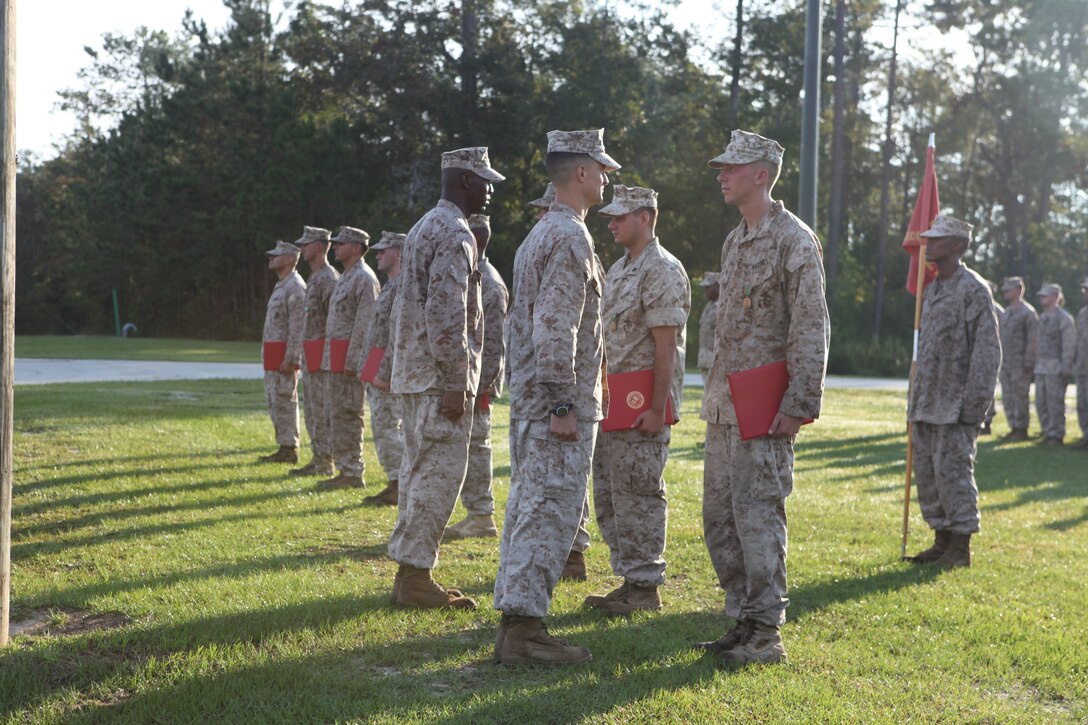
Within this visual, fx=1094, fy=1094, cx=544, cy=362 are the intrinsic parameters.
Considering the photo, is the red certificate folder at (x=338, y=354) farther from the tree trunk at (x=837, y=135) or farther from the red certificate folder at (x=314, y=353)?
the tree trunk at (x=837, y=135)

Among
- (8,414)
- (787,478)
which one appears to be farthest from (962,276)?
(8,414)

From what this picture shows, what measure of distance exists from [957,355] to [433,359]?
4113mm

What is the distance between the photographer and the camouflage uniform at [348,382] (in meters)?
10.4

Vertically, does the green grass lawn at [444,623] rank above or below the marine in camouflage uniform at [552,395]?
below

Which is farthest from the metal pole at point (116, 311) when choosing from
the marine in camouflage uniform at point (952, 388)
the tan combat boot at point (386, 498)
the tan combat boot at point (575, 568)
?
the marine in camouflage uniform at point (952, 388)

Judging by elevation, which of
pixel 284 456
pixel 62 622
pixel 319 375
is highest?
pixel 319 375

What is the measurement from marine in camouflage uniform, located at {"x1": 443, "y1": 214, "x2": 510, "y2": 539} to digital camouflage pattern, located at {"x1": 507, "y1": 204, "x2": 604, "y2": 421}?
226cm

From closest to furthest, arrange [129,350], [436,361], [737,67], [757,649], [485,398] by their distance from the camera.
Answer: [757,649] < [436,361] < [485,398] < [129,350] < [737,67]

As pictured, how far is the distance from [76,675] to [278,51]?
47.6 m

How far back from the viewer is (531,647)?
5141mm

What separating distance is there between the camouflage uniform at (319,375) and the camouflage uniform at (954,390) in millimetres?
5695

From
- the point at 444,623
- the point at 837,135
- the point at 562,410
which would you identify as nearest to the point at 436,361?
the point at 562,410

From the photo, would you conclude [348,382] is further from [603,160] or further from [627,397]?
[603,160]

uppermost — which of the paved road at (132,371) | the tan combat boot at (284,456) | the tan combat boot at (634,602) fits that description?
the paved road at (132,371)
